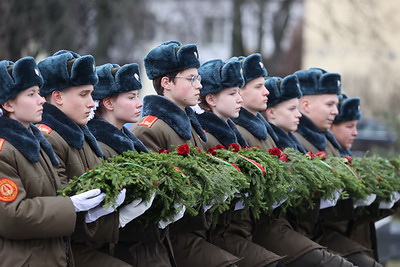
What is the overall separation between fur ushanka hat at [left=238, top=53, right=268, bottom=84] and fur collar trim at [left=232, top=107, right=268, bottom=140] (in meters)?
0.30

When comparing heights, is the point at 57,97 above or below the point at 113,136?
above

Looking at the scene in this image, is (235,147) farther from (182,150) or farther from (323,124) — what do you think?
(323,124)

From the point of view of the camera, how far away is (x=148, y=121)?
7.00 m

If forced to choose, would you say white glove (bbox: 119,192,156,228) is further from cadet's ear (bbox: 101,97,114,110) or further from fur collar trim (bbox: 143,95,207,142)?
fur collar trim (bbox: 143,95,207,142)

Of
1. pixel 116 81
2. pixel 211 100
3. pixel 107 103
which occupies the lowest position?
pixel 211 100

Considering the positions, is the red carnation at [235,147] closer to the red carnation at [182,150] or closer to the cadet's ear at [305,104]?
the red carnation at [182,150]

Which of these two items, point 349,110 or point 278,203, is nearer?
point 278,203

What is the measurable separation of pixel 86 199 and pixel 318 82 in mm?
4325

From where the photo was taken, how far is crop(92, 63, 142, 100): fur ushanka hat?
669cm

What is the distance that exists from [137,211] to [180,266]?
1033mm

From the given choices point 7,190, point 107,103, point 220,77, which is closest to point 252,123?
point 220,77

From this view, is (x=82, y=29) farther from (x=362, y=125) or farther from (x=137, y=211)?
(x=137, y=211)

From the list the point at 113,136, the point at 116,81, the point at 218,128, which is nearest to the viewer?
the point at 113,136

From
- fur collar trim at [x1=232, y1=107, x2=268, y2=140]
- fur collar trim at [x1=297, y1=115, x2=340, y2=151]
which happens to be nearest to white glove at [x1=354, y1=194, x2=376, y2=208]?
fur collar trim at [x1=297, y1=115, x2=340, y2=151]
